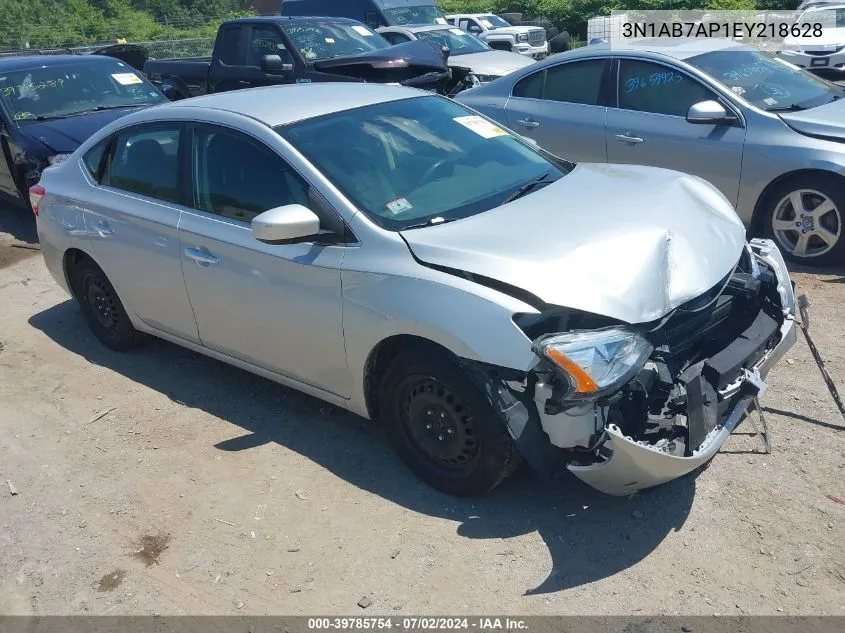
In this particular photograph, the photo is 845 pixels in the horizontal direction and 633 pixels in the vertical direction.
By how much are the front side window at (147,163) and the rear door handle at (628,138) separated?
3.82 metres

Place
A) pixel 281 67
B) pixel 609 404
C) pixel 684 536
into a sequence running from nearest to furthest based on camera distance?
pixel 609 404, pixel 684 536, pixel 281 67

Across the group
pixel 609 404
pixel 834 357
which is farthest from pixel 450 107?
pixel 834 357

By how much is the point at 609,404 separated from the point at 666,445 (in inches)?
11.6

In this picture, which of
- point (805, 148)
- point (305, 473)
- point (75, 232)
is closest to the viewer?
point (305, 473)

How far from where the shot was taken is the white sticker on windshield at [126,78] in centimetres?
927

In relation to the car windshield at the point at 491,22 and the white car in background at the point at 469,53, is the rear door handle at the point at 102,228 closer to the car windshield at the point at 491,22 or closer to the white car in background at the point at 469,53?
the white car in background at the point at 469,53

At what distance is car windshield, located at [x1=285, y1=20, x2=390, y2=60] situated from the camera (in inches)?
416

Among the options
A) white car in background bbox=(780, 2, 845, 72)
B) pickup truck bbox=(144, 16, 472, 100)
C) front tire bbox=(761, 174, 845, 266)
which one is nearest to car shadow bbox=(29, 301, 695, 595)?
front tire bbox=(761, 174, 845, 266)

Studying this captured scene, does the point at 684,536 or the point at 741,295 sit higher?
the point at 741,295

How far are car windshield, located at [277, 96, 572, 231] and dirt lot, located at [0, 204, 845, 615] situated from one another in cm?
129

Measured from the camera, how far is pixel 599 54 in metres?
7.06

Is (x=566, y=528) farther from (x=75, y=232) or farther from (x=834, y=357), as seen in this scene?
(x=75, y=232)

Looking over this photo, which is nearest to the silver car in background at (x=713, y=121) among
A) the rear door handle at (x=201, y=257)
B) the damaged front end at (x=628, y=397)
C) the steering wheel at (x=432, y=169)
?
the steering wheel at (x=432, y=169)

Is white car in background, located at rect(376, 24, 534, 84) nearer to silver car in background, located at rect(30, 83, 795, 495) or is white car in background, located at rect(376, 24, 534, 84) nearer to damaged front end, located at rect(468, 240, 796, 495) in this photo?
silver car in background, located at rect(30, 83, 795, 495)
